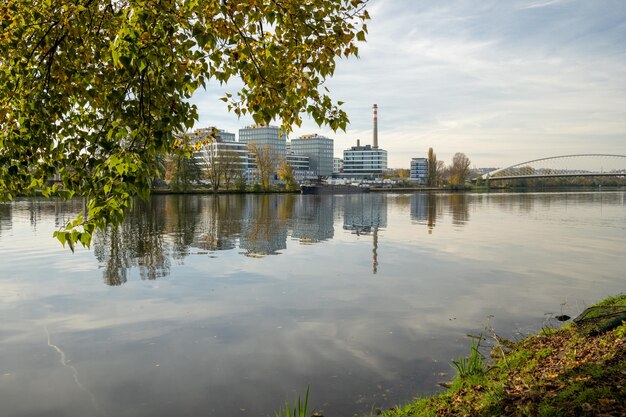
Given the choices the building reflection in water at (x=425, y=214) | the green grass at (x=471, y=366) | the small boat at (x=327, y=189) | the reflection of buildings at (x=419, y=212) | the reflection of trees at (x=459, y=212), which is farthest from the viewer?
the small boat at (x=327, y=189)

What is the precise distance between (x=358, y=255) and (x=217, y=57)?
17.6 metres

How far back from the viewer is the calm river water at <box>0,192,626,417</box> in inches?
340

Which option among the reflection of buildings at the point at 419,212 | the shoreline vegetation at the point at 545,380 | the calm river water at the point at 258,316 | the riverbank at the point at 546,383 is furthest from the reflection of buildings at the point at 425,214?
the riverbank at the point at 546,383

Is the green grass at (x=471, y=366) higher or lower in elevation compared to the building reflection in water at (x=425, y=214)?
lower

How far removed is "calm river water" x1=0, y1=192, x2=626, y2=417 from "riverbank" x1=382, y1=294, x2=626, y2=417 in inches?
37.5

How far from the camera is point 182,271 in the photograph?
18969 mm

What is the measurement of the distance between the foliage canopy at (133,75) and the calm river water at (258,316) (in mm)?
2566

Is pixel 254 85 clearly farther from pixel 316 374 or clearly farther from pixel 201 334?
pixel 201 334

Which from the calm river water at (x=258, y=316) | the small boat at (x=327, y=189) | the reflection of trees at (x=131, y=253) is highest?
the small boat at (x=327, y=189)

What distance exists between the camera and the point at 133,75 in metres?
5.89

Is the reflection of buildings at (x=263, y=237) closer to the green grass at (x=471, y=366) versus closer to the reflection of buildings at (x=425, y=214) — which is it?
the reflection of buildings at (x=425, y=214)

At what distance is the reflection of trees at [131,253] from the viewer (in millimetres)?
18583

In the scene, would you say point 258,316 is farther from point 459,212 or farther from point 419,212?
point 459,212

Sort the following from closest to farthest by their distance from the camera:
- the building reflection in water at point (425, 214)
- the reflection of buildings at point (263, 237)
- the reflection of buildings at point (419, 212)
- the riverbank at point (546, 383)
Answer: the riverbank at point (546, 383)
the reflection of buildings at point (263, 237)
the building reflection in water at point (425, 214)
the reflection of buildings at point (419, 212)
